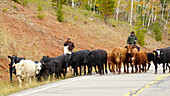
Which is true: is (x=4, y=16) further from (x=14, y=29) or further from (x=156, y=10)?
(x=156, y=10)

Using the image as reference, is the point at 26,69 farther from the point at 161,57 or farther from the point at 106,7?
the point at 106,7

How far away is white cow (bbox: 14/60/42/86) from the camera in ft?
42.7

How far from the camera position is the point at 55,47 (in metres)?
28.5

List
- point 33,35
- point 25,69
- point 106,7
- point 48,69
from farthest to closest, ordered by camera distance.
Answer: point 106,7
point 33,35
point 48,69
point 25,69

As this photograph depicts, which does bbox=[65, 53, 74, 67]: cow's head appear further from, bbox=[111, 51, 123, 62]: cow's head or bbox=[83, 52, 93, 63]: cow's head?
bbox=[111, 51, 123, 62]: cow's head

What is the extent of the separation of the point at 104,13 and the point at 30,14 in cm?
2814

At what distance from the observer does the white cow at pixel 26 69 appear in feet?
42.7

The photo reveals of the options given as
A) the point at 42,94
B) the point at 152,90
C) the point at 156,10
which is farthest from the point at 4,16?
the point at 156,10

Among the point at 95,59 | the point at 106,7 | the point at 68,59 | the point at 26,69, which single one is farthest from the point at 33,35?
the point at 106,7

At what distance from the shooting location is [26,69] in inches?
531

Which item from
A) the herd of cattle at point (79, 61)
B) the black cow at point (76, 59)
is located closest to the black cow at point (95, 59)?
the herd of cattle at point (79, 61)

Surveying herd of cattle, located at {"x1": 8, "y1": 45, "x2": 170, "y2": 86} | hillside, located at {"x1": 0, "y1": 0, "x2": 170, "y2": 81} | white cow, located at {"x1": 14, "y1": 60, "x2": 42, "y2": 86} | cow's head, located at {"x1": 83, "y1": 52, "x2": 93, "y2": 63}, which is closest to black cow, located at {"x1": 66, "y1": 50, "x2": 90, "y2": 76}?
herd of cattle, located at {"x1": 8, "y1": 45, "x2": 170, "y2": 86}

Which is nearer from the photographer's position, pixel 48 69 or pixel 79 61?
pixel 48 69

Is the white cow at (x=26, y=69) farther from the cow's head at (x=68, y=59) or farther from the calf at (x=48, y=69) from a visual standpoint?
the cow's head at (x=68, y=59)
